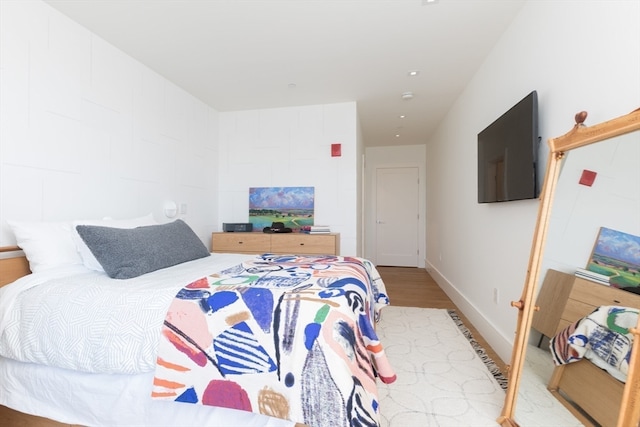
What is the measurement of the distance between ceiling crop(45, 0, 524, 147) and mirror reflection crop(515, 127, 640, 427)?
1341mm

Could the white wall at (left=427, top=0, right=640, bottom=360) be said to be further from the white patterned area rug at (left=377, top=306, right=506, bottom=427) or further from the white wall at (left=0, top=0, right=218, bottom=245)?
the white wall at (left=0, top=0, right=218, bottom=245)

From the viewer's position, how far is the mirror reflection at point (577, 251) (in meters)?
0.97

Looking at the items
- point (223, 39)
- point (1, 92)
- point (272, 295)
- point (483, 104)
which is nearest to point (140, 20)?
point (223, 39)

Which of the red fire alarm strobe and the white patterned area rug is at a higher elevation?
the red fire alarm strobe

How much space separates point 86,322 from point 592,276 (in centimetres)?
203

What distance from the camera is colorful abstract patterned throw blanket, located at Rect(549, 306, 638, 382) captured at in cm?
92

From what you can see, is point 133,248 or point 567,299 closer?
point 567,299

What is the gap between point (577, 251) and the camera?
116 cm

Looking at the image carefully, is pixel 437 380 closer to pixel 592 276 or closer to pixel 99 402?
pixel 592 276

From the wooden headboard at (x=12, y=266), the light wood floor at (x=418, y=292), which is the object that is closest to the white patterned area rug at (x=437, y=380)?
the light wood floor at (x=418, y=292)

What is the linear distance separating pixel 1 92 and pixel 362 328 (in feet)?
7.64

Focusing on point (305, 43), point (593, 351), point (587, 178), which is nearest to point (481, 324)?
point (593, 351)

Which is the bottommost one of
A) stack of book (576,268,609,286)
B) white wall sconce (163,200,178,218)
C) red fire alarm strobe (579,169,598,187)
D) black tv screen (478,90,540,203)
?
stack of book (576,268,609,286)

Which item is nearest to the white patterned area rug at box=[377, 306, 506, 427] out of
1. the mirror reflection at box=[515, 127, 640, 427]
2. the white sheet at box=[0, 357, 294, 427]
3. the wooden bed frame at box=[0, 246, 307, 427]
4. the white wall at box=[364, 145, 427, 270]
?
the mirror reflection at box=[515, 127, 640, 427]
